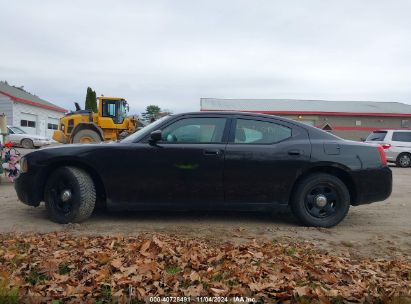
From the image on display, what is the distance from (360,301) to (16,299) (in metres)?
2.39

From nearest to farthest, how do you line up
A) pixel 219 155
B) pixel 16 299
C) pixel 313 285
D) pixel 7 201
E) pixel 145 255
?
pixel 16 299 → pixel 313 285 → pixel 145 255 → pixel 219 155 → pixel 7 201

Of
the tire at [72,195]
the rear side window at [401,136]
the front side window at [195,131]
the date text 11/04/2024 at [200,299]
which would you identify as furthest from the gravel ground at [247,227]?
the rear side window at [401,136]

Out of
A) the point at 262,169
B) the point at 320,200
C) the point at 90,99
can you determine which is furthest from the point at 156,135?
the point at 90,99

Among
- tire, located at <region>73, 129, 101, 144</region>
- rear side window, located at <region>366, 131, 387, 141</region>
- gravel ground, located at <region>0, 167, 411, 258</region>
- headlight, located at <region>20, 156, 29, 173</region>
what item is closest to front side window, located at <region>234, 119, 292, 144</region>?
gravel ground, located at <region>0, 167, 411, 258</region>

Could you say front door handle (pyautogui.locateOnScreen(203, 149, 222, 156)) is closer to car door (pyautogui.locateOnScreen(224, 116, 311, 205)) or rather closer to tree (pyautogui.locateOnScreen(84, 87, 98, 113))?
car door (pyautogui.locateOnScreen(224, 116, 311, 205))

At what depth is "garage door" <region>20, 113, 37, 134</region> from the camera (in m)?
32.0

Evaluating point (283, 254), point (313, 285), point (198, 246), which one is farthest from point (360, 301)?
point (198, 246)

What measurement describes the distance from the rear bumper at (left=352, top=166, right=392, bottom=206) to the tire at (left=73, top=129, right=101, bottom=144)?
1181 centimetres

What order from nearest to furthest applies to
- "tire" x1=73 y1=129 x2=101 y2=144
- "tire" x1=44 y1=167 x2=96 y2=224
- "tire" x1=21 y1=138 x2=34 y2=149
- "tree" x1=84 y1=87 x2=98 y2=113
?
"tire" x1=44 y1=167 x2=96 y2=224 < "tire" x1=73 y1=129 x2=101 y2=144 < "tire" x1=21 y1=138 x2=34 y2=149 < "tree" x1=84 y1=87 x2=98 y2=113

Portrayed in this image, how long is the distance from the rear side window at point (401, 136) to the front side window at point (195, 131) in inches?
554

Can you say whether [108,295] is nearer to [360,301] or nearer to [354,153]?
[360,301]

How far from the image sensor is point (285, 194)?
5211 mm

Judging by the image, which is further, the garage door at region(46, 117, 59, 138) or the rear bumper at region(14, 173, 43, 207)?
the garage door at region(46, 117, 59, 138)

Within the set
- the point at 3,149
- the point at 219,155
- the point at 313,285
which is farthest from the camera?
the point at 3,149
